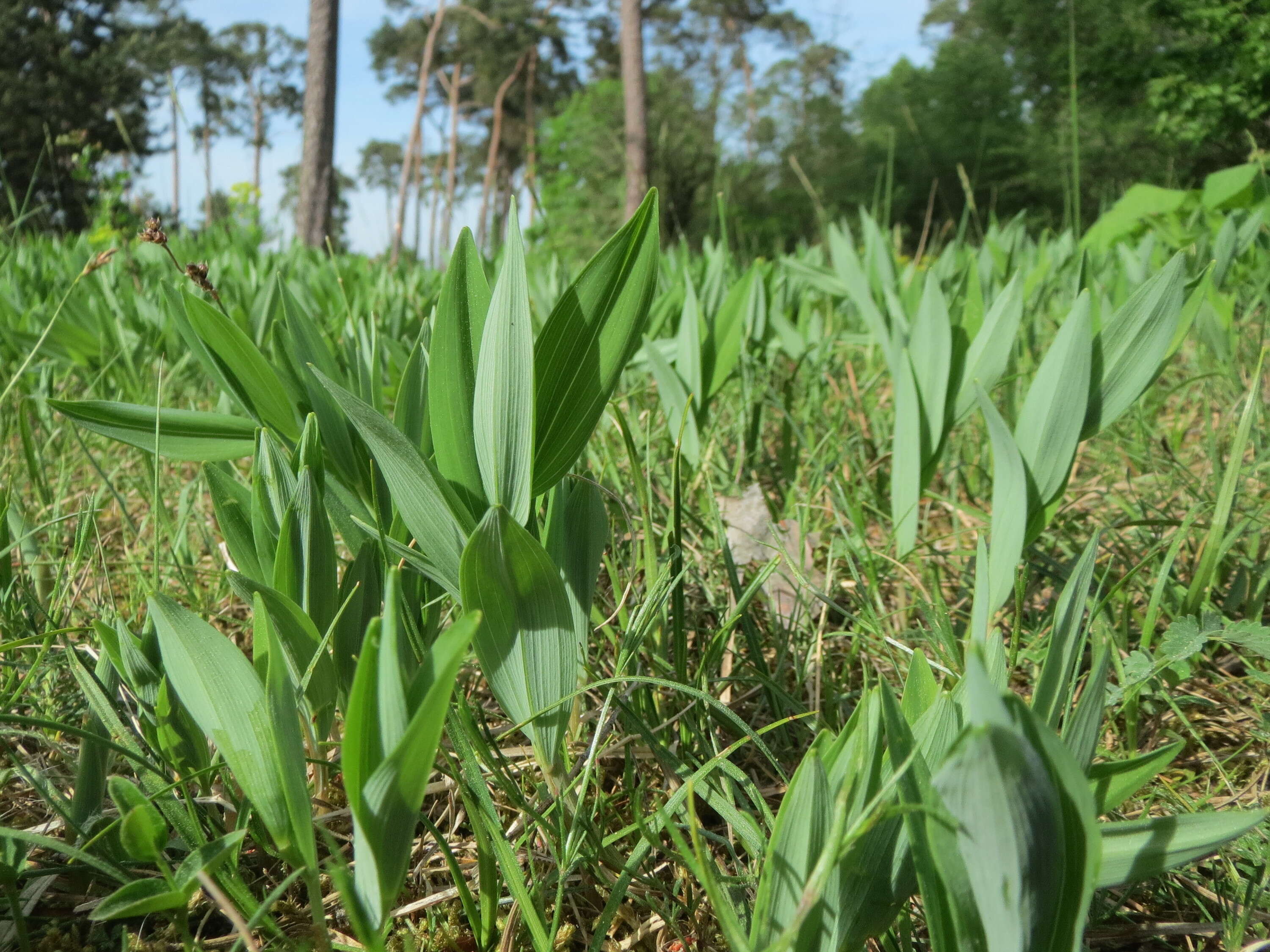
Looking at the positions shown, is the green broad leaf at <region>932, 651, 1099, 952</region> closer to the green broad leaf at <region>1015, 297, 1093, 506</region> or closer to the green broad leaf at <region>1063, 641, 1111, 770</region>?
the green broad leaf at <region>1063, 641, 1111, 770</region>

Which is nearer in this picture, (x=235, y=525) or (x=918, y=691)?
(x=918, y=691)

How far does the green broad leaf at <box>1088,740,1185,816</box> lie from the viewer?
1.59 ft

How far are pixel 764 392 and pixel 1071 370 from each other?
617 millimetres

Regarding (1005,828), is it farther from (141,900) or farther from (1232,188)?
(1232,188)

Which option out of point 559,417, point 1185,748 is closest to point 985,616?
point 559,417

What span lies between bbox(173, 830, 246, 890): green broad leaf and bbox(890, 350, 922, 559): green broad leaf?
782mm

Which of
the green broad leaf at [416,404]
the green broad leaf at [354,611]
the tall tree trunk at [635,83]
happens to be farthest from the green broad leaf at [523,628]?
the tall tree trunk at [635,83]

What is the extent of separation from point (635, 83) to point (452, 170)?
318cm

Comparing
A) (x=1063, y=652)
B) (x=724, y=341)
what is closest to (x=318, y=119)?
(x=724, y=341)

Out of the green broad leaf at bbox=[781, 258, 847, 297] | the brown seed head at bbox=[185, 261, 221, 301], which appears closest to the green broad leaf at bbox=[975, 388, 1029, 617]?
the brown seed head at bbox=[185, 261, 221, 301]

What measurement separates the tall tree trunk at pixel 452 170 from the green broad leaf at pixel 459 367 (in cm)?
169

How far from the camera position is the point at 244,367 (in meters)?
0.83

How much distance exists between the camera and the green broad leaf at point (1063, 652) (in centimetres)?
51

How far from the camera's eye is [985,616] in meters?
0.62
